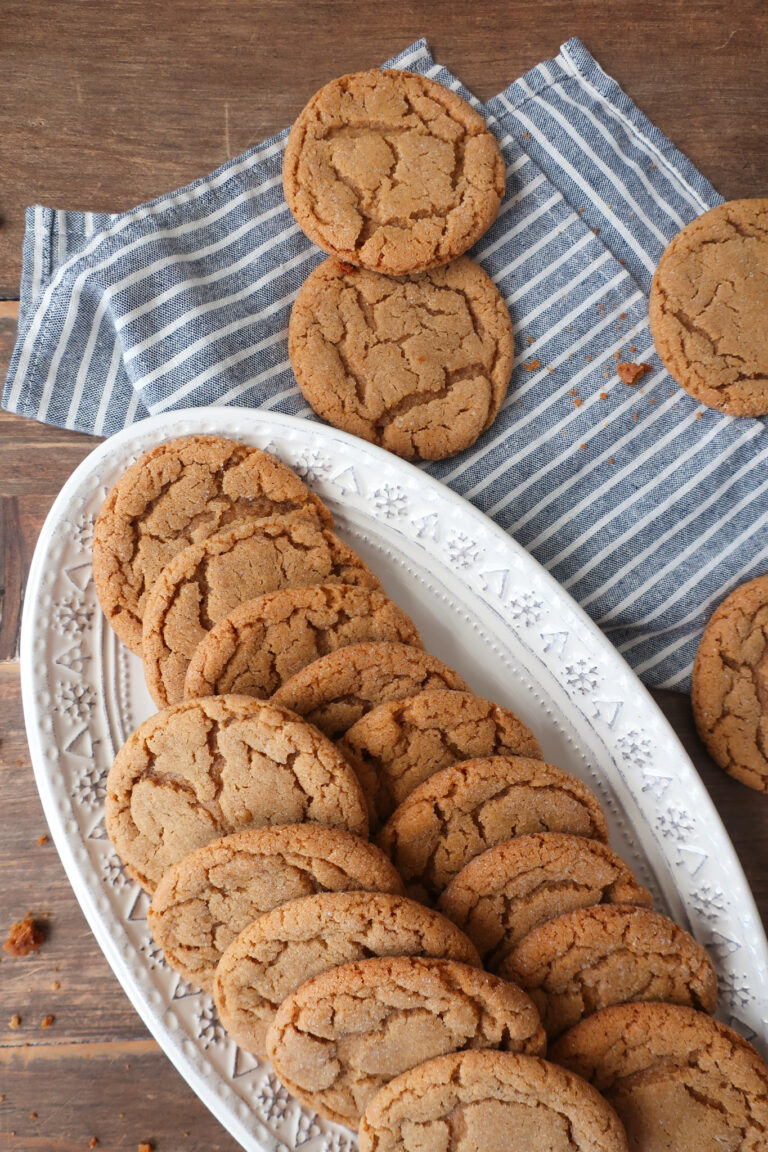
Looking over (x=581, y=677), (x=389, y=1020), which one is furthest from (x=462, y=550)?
(x=389, y=1020)

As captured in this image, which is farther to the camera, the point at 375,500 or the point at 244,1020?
the point at 375,500

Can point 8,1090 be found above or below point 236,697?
below

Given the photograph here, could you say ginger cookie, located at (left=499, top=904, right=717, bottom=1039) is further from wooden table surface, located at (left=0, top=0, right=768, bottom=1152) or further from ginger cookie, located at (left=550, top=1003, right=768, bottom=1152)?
wooden table surface, located at (left=0, top=0, right=768, bottom=1152)

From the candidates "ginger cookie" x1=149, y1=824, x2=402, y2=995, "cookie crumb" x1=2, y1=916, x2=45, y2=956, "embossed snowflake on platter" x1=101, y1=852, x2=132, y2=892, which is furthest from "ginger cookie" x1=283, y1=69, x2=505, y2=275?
"cookie crumb" x1=2, y1=916, x2=45, y2=956

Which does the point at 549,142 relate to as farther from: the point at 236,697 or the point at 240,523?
the point at 236,697

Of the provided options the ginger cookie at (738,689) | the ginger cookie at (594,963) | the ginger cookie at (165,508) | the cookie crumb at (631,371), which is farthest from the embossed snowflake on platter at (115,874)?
the cookie crumb at (631,371)

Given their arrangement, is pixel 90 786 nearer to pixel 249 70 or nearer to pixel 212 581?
pixel 212 581

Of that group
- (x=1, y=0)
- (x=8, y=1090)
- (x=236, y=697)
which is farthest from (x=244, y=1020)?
(x=1, y=0)
